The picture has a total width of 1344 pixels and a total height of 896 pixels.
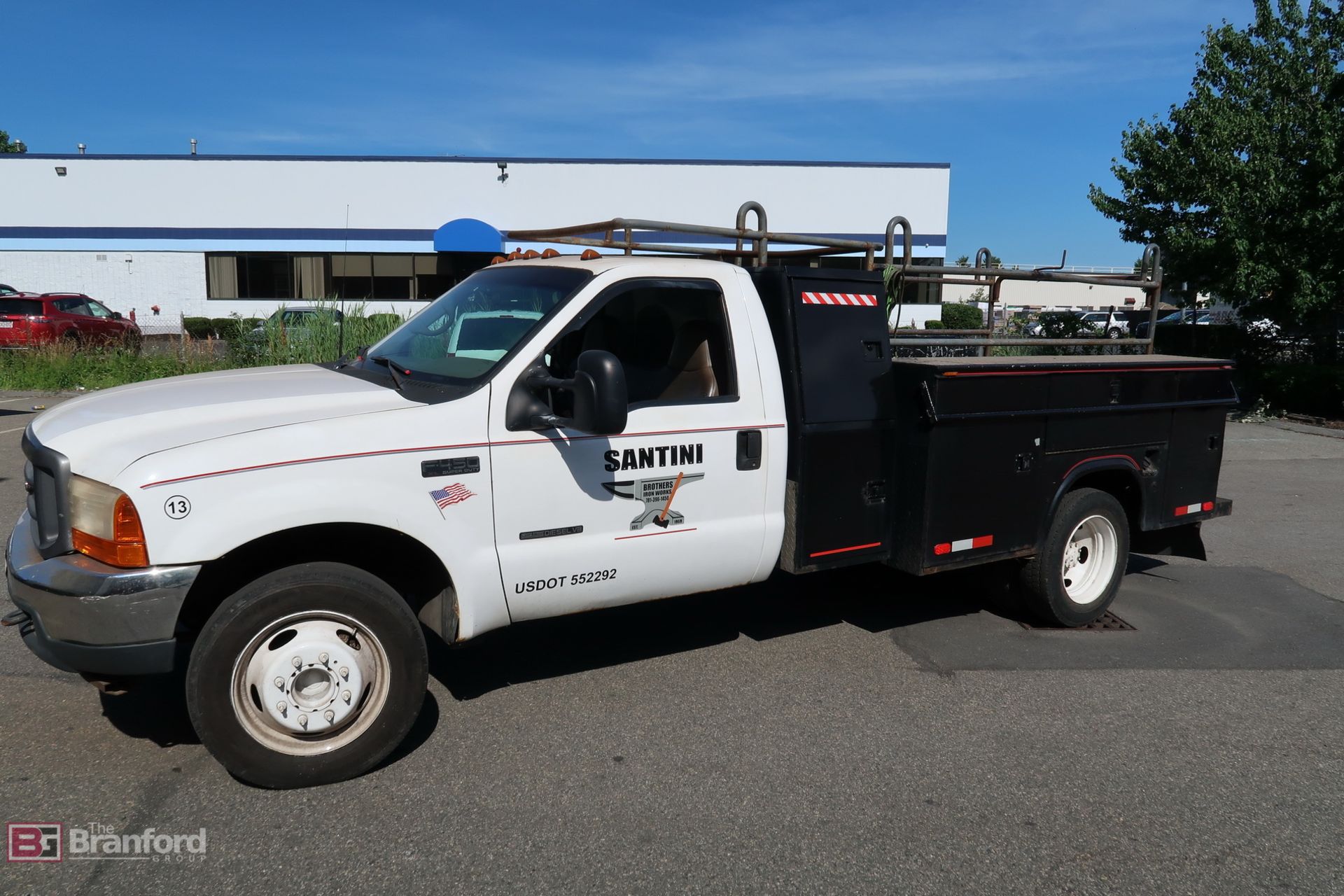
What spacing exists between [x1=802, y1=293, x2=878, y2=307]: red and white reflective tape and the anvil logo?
1.04 meters

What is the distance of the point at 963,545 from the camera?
5.30 metres

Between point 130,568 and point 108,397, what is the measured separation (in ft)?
3.55

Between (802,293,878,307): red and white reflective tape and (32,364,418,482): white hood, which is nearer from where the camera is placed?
(32,364,418,482): white hood

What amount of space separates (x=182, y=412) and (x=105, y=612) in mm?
771

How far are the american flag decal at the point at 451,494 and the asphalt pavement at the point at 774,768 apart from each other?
1.05 m

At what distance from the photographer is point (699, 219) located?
34250 millimetres

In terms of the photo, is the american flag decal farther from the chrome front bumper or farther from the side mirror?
the chrome front bumper

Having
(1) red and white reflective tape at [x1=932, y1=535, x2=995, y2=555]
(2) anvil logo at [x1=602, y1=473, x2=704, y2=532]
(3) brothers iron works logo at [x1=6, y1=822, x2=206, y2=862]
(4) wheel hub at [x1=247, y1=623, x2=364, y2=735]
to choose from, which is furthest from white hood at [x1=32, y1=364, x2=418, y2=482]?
(1) red and white reflective tape at [x1=932, y1=535, x2=995, y2=555]

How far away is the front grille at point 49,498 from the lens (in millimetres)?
3578

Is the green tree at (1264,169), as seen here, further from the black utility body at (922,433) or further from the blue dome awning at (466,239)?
the blue dome awning at (466,239)

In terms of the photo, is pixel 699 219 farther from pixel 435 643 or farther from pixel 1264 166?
pixel 435 643

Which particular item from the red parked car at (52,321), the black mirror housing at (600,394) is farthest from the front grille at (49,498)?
the red parked car at (52,321)

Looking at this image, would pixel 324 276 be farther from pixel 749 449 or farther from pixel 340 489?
pixel 340 489

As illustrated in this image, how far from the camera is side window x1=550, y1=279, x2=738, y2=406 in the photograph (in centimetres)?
461
